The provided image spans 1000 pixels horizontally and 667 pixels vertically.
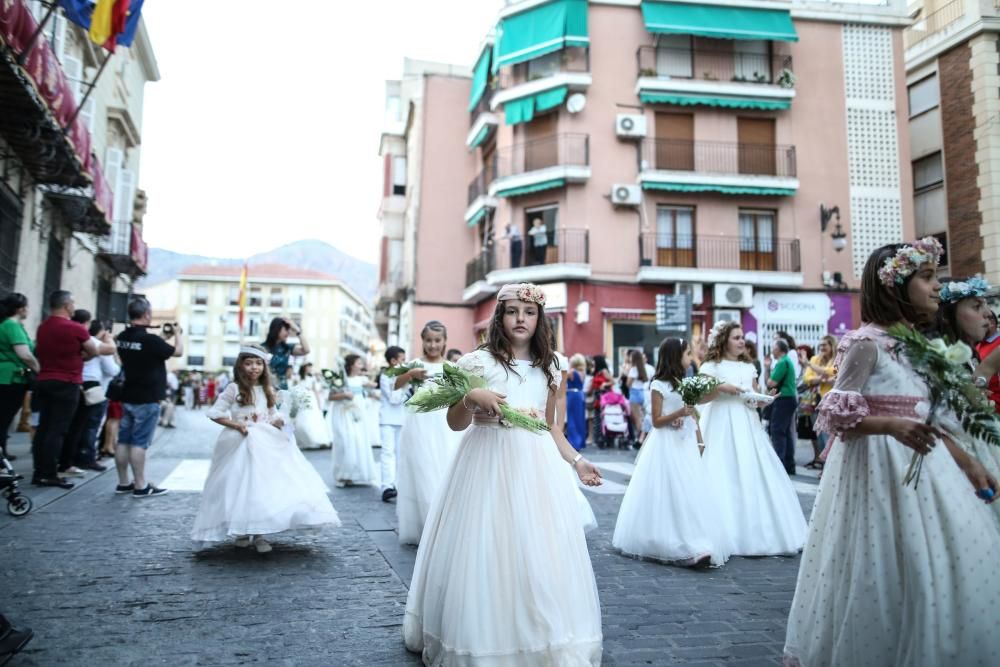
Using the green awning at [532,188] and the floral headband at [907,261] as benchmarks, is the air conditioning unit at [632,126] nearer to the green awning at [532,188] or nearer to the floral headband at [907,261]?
the green awning at [532,188]

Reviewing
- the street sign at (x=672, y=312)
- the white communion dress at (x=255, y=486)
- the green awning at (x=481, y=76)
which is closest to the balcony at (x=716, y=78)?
the green awning at (x=481, y=76)

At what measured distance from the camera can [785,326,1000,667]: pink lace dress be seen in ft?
8.10

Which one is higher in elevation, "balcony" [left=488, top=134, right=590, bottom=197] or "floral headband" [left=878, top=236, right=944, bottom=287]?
"balcony" [left=488, top=134, right=590, bottom=197]

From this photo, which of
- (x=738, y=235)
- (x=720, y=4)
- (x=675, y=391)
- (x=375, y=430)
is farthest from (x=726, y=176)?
(x=675, y=391)

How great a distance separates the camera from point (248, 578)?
15.2 feet

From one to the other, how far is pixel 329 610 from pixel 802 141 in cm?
2514

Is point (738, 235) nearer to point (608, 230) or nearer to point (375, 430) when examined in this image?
point (608, 230)

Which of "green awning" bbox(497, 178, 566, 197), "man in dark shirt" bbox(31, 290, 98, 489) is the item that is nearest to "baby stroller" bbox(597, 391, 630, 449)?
"man in dark shirt" bbox(31, 290, 98, 489)

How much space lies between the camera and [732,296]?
76.2 ft

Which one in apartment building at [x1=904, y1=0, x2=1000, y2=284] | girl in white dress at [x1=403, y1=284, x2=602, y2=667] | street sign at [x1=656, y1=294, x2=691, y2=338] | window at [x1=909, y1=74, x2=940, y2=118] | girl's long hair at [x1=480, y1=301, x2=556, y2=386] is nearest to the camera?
girl in white dress at [x1=403, y1=284, x2=602, y2=667]

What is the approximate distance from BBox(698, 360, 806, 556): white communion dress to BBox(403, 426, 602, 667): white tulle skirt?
2.80 meters

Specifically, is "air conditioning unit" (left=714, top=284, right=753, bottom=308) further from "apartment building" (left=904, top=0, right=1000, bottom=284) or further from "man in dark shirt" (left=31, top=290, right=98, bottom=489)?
"man in dark shirt" (left=31, top=290, right=98, bottom=489)

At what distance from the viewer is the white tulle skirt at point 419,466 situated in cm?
579

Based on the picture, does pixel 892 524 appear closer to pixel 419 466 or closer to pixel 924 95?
pixel 419 466
